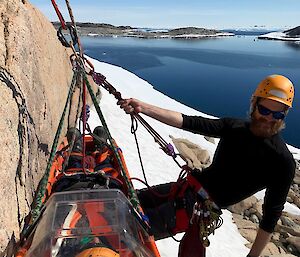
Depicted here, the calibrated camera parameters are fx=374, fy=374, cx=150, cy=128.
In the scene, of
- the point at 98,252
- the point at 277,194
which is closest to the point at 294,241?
the point at 277,194

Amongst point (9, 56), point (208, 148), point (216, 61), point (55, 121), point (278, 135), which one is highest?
point (9, 56)

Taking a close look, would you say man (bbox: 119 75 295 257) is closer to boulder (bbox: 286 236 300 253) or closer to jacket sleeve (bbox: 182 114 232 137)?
jacket sleeve (bbox: 182 114 232 137)

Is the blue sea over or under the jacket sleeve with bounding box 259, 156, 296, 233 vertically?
under

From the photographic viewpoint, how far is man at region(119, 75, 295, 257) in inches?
123

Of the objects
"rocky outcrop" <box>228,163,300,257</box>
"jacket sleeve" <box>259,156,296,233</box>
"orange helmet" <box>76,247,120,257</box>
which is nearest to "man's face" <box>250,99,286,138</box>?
"jacket sleeve" <box>259,156,296,233</box>

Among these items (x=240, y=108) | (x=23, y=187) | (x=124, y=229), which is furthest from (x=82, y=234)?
(x=240, y=108)

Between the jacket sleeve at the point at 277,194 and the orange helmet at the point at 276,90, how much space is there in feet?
1.70

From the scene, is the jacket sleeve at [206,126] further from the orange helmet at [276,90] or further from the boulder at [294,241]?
the boulder at [294,241]

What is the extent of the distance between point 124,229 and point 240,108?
28978mm

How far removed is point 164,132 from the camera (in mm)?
13062

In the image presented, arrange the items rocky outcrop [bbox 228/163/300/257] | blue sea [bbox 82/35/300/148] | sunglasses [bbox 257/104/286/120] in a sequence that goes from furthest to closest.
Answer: blue sea [bbox 82/35/300/148], rocky outcrop [bbox 228/163/300/257], sunglasses [bbox 257/104/286/120]

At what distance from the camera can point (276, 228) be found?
8969mm

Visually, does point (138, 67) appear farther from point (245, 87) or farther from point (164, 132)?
point (164, 132)

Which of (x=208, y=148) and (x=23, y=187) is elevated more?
(x=23, y=187)
